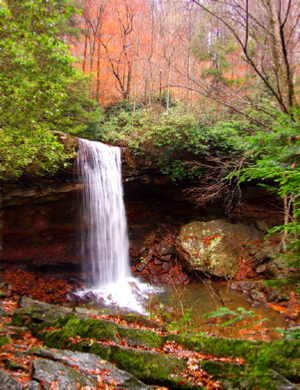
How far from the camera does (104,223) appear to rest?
10.3 m

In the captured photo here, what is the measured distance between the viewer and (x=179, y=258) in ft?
32.6

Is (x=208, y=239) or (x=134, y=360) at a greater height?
(x=208, y=239)

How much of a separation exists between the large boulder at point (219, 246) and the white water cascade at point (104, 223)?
2522 millimetres

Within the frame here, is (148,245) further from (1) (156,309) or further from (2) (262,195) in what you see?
(2) (262,195)

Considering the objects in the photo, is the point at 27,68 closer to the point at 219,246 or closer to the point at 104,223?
the point at 104,223

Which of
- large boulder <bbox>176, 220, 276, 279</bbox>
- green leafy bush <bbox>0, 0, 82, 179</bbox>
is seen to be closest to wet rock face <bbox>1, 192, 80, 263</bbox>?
green leafy bush <bbox>0, 0, 82, 179</bbox>

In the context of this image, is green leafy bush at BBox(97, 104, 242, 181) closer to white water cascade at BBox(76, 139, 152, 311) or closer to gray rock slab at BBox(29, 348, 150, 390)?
white water cascade at BBox(76, 139, 152, 311)

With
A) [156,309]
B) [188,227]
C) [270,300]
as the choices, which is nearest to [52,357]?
[156,309]

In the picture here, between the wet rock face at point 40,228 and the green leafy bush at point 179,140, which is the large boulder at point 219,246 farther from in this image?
the wet rock face at point 40,228

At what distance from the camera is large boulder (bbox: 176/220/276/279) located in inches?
355

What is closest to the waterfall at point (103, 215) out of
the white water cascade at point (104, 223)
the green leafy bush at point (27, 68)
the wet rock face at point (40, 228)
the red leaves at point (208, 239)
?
the white water cascade at point (104, 223)

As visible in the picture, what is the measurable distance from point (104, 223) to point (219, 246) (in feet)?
16.6

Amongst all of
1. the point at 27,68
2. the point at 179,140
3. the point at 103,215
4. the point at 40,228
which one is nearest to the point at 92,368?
the point at 27,68

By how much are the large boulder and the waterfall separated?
9.55ft
